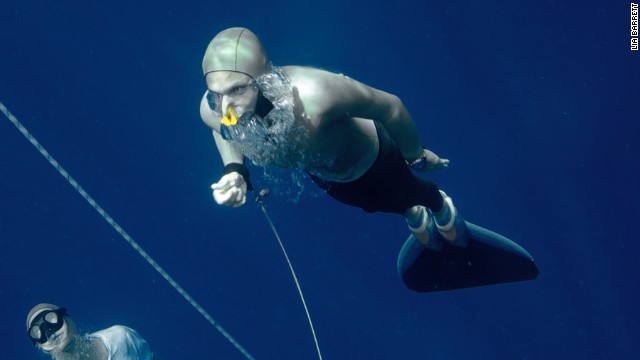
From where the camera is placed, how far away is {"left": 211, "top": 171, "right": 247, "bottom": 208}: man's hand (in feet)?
9.00

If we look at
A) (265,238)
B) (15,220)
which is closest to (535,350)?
(265,238)

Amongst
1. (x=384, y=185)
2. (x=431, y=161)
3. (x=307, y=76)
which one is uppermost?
(x=307, y=76)

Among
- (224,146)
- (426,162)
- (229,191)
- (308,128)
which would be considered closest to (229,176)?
(229,191)

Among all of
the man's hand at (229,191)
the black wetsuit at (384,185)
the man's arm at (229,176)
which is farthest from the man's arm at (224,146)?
the black wetsuit at (384,185)

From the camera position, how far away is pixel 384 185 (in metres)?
3.44

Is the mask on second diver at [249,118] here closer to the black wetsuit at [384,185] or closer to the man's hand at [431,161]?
the black wetsuit at [384,185]

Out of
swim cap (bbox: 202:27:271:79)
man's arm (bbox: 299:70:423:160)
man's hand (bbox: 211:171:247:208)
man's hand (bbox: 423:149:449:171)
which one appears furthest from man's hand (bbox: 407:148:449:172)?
swim cap (bbox: 202:27:271:79)

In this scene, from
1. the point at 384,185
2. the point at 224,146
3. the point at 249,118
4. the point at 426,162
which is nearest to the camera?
the point at 249,118

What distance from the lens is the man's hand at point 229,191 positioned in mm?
2742

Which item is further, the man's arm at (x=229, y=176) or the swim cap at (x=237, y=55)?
the man's arm at (x=229, y=176)

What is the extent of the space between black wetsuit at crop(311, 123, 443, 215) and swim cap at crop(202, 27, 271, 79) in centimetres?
Result: 103

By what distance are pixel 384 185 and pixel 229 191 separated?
108 centimetres

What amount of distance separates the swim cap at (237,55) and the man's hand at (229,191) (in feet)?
1.88

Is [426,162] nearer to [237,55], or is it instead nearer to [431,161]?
[431,161]
